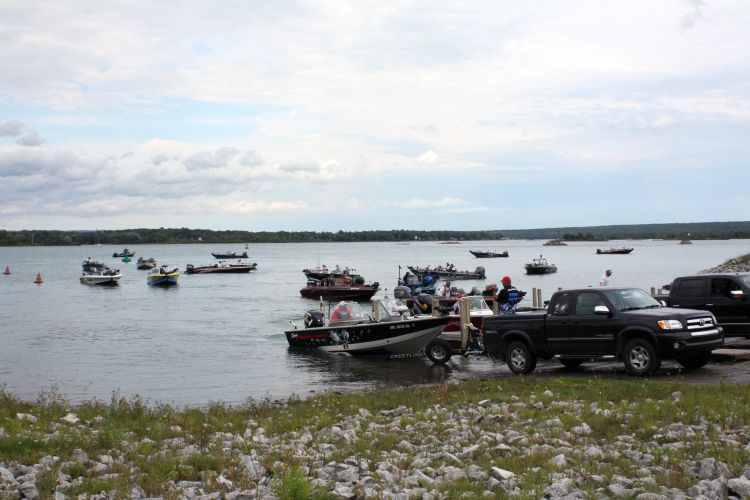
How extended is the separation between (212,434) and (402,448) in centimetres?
339

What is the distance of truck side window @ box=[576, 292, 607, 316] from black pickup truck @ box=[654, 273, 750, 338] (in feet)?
15.9

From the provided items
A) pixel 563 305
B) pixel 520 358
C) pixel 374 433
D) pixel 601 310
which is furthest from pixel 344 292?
pixel 374 433

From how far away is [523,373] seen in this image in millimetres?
18578

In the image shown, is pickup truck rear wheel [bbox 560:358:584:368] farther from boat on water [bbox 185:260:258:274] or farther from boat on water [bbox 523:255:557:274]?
boat on water [bbox 185:260:258:274]

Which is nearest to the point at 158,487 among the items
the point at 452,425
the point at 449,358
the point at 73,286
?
the point at 452,425

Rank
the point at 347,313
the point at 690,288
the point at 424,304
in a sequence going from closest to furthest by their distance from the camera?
the point at 690,288 < the point at 347,313 < the point at 424,304

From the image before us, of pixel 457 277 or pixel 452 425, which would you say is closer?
pixel 452 425

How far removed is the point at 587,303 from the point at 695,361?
261 cm

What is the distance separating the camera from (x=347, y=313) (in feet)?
93.8

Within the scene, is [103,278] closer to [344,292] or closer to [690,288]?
[344,292]

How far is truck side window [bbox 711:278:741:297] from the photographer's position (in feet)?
65.4

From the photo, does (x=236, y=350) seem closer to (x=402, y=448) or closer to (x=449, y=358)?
(x=449, y=358)

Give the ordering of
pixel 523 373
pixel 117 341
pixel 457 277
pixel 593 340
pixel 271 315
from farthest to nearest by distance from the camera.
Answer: pixel 457 277
pixel 271 315
pixel 117 341
pixel 523 373
pixel 593 340

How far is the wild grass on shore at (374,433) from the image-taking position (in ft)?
27.8
